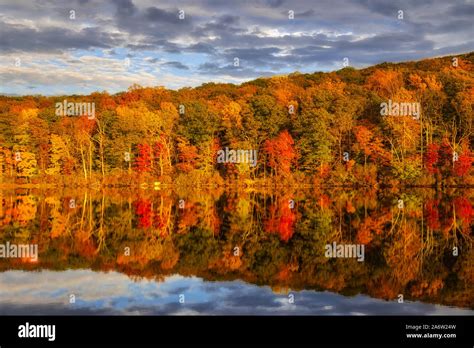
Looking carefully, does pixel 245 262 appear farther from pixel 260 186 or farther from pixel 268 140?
pixel 268 140

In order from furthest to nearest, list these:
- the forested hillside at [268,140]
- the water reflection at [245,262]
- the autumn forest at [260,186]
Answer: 1. the forested hillside at [268,140]
2. the autumn forest at [260,186]
3. the water reflection at [245,262]

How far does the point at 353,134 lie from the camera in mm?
53188

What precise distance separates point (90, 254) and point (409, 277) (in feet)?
30.0

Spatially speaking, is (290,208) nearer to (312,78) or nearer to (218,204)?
(218,204)

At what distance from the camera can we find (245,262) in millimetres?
14047

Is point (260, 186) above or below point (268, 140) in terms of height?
below

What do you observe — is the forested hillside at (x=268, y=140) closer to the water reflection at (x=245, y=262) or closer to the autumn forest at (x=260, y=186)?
the autumn forest at (x=260, y=186)

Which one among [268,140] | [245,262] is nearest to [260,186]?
[268,140]

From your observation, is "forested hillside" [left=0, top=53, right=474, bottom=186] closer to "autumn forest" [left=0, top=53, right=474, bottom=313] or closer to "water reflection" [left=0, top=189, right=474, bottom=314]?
"autumn forest" [left=0, top=53, right=474, bottom=313]

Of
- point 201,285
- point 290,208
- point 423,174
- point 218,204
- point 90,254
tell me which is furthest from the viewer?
point 423,174

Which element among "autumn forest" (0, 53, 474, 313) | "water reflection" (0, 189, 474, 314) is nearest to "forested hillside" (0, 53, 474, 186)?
"autumn forest" (0, 53, 474, 313)

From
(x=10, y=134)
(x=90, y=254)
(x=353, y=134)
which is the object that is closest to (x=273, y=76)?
(x=353, y=134)

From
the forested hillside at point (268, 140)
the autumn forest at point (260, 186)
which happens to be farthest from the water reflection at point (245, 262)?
the forested hillside at point (268, 140)

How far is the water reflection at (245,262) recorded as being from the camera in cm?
1041
